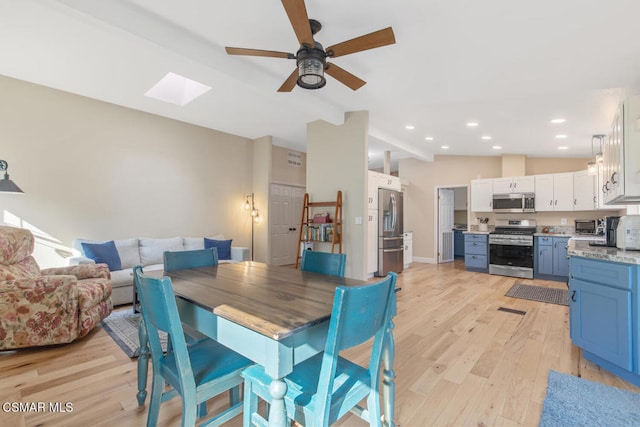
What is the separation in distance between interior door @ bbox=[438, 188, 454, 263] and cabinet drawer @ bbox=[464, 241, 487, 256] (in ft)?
Answer: 3.37

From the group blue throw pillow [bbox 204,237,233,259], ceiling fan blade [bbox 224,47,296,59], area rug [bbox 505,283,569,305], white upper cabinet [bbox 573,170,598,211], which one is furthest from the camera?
white upper cabinet [bbox 573,170,598,211]

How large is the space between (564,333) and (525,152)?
13.6 feet

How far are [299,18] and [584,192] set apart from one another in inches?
234

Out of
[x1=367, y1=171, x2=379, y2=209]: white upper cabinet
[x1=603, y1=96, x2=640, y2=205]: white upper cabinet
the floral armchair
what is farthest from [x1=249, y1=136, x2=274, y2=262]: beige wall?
[x1=603, y1=96, x2=640, y2=205]: white upper cabinet

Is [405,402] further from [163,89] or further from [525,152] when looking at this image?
[525,152]

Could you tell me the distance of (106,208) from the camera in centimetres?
445

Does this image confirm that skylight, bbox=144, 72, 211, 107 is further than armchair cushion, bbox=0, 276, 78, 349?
Yes

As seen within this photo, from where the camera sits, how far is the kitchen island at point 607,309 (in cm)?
204

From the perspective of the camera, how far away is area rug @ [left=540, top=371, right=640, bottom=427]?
1.68 meters

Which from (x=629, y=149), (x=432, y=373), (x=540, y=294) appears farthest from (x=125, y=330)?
(x=540, y=294)

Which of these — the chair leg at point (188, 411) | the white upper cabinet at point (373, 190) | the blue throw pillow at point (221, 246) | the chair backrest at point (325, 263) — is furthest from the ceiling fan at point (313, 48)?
the blue throw pillow at point (221, 246)

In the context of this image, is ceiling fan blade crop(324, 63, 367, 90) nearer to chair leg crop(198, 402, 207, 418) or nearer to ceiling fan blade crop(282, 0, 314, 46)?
ceiling fan blade crop(282, 0, 314, 46)

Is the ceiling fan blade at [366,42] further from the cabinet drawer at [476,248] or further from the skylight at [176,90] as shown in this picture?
the cabinet drawer at [476,248]

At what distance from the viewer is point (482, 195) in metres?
6.33
